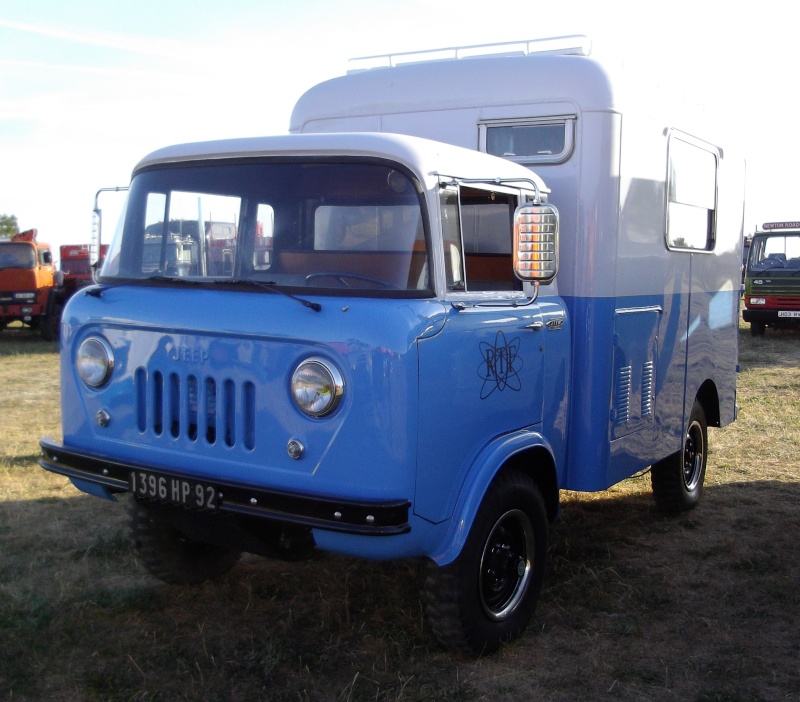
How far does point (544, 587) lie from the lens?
4855mm

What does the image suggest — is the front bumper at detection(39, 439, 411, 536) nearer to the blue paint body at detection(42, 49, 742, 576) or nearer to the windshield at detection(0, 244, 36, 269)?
the blue paint body at detection(42, 49, 742, 576)

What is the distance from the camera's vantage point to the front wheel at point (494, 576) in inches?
149

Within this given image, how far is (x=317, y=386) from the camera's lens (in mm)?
3398

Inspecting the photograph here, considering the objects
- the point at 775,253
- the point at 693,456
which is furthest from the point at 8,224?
the point at 693,456

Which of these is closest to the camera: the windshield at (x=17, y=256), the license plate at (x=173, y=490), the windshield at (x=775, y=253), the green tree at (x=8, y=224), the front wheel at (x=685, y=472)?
the license plate at (x=173, y=490)

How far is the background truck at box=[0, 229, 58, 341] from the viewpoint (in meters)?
18.3

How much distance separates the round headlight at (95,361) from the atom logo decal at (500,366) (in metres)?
1.62

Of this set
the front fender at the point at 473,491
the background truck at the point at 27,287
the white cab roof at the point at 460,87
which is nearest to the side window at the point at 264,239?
the front fender at the point at 473,491

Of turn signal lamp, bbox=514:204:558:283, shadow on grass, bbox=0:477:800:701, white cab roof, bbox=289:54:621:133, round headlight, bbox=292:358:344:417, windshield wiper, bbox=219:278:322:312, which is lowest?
shadow on grass, bbox=0:477:800:701

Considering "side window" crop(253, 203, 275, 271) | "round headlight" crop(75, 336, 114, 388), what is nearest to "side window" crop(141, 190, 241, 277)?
"side window" crop(253, 203, 275, 271)

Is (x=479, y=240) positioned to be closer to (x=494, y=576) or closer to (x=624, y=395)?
(x=624, y=395)

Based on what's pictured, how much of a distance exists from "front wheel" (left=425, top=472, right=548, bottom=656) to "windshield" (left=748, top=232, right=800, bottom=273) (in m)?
16.6

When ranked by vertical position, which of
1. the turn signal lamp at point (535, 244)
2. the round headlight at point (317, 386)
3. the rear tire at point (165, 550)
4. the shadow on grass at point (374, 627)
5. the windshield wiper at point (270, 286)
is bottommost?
the shadow on grass at point (374, 627)

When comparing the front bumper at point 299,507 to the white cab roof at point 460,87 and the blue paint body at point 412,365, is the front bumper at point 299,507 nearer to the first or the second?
the blue paint body at point 412,365
